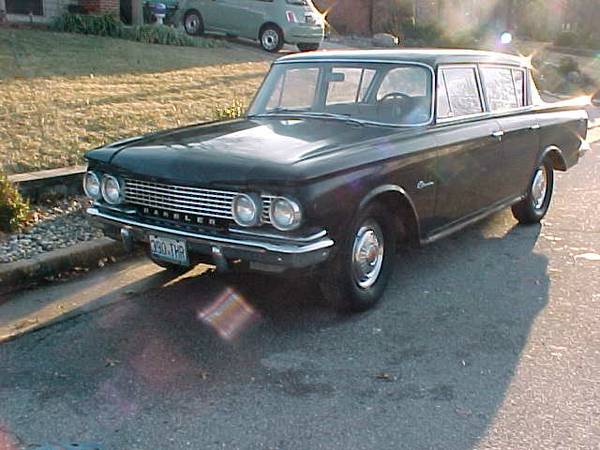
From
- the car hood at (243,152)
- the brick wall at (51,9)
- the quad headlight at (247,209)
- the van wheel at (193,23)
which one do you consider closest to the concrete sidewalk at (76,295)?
the car hood at (243,152)

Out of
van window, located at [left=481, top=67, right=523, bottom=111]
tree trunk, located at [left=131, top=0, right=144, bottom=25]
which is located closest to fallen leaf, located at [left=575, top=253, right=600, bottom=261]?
van window, located at [left=481, top=67, right=523, bottom=111]

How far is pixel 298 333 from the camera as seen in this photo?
4473 mm

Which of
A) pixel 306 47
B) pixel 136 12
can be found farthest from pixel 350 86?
pixel 306 47

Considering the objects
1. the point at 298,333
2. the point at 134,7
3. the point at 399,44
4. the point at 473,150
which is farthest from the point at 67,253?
the point at 399,44

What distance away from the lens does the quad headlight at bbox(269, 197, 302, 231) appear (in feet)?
13.4

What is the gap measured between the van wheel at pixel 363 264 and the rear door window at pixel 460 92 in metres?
→ 1.12

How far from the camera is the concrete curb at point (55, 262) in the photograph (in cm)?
507

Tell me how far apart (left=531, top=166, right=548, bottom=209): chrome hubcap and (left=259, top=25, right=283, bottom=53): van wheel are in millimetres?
11990

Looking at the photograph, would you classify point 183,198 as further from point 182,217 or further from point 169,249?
point 169,249

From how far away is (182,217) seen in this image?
4461mm

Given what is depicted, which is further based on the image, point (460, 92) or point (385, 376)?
point (460, 92)

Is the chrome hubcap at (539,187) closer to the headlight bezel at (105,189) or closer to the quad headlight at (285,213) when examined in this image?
the quad headlight at (285,213)

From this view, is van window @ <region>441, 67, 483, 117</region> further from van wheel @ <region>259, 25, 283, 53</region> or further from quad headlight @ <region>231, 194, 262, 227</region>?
van wheel @ <region>259, 25, 283, 53</region>

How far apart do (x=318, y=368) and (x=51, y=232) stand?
2855 millimetres
